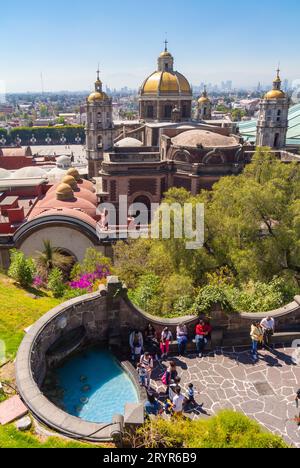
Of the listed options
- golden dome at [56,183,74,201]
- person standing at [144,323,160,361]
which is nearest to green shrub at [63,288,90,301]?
person standing at [144,323,160,361]

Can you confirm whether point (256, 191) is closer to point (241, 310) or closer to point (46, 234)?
point (241, 310)

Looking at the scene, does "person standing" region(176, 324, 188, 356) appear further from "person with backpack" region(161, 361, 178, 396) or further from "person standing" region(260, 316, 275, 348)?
"person standing" region(260, 316, 275, 348)

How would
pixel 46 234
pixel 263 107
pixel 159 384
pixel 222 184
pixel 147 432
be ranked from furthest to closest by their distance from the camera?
pixel 263 107 → pixel 46 234 → pixel 222 184 → pixel 159 384 → pixel 147 432

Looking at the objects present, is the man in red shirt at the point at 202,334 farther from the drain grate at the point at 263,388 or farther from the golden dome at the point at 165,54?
the golden dome at the point at 165,54

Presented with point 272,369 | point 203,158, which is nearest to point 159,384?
point 272,369

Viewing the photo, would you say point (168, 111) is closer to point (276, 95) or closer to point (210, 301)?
point (276, 95)

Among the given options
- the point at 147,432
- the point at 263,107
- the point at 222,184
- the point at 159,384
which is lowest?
the point at 159,384

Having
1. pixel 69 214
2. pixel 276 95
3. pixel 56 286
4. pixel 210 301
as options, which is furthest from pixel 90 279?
pixel 276 95
